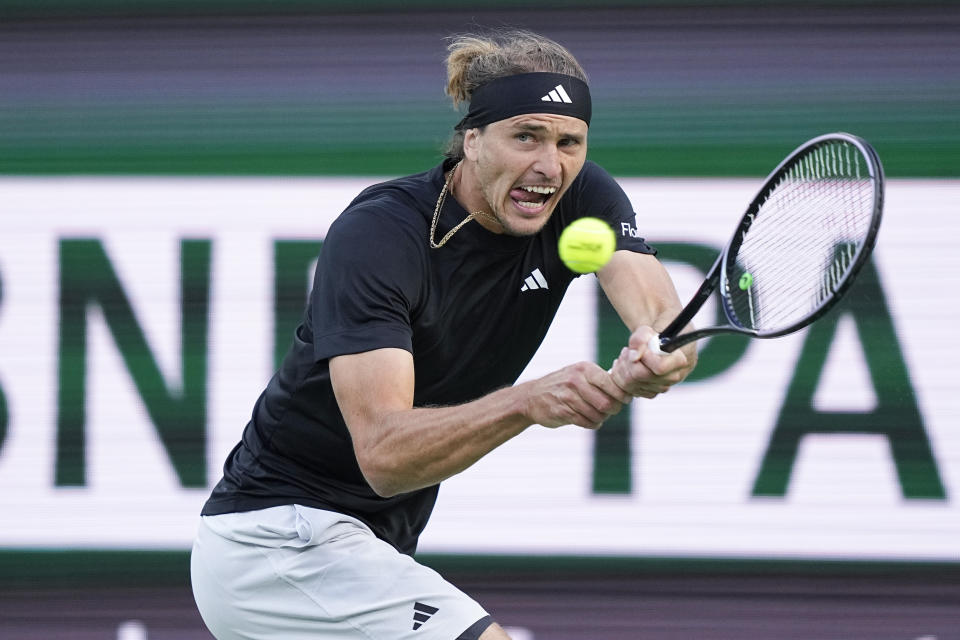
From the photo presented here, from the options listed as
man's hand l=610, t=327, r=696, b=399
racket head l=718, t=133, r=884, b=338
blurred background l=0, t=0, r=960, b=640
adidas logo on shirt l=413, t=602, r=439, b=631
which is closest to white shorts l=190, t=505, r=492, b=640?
adidas logo on shirt l=413, t=602, r=439, b=631

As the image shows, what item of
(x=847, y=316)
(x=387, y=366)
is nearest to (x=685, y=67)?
(x=847, y=316)

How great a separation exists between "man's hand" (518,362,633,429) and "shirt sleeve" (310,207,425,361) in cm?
34

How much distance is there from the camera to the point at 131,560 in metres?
4.12

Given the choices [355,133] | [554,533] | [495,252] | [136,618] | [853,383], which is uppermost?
[355,133]

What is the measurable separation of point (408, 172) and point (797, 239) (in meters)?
1.72

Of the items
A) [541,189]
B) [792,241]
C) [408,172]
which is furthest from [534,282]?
[408,172]

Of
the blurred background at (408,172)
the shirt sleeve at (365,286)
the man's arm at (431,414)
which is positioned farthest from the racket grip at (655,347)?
the blurred background at (408,172)

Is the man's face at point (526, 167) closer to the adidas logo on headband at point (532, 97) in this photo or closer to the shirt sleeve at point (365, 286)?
the adidas logo on headband at point (532, 97)

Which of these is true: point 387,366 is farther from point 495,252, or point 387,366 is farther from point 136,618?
point 136,618

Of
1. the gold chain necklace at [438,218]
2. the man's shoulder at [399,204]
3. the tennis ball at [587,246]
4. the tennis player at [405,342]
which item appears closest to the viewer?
the tennis ball at [587,246]

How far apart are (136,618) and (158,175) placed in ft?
4.78

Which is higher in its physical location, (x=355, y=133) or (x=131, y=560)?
(x=355, y=133)

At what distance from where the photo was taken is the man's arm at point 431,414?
2250 mm

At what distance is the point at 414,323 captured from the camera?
8.71 feet
